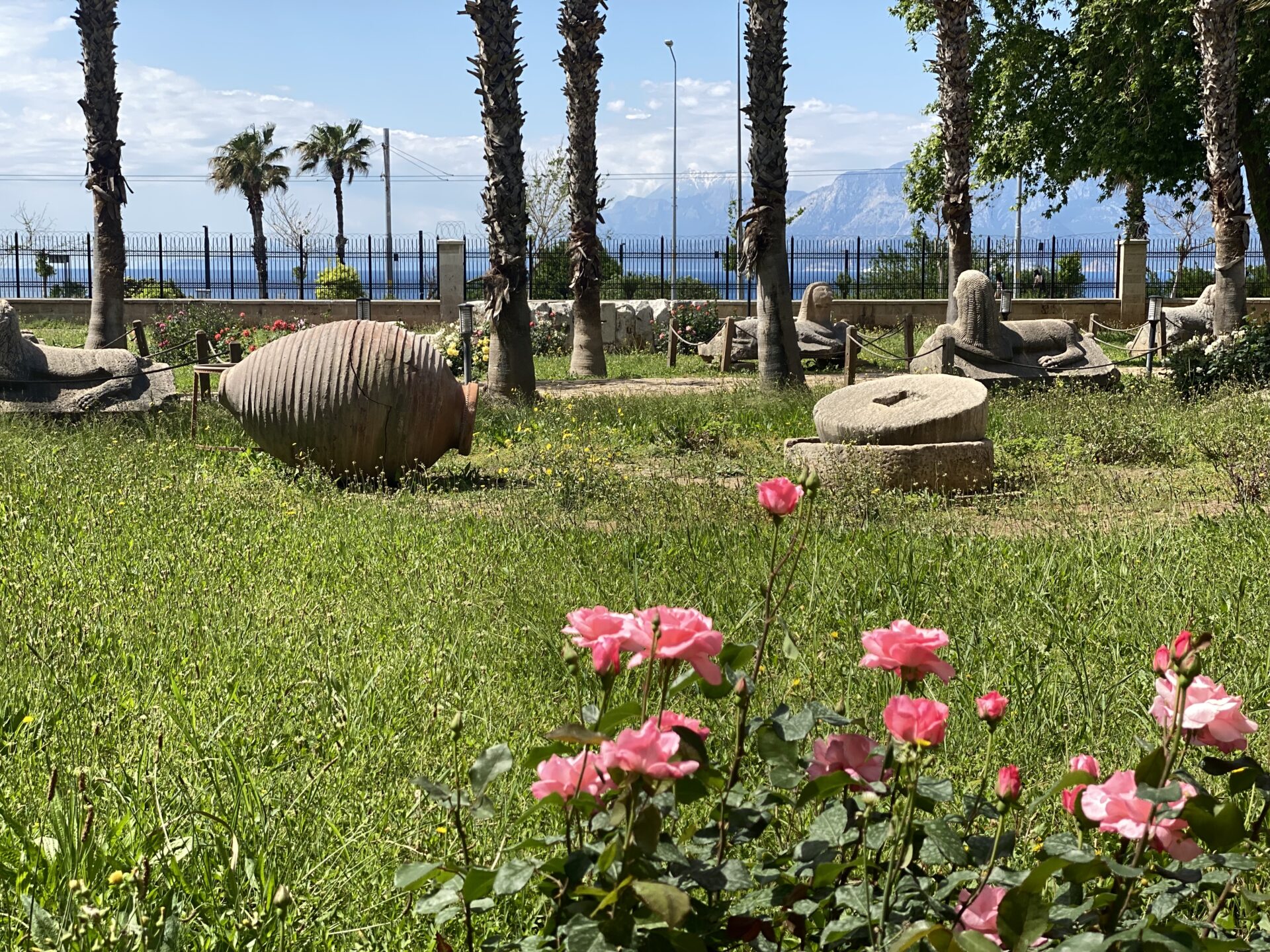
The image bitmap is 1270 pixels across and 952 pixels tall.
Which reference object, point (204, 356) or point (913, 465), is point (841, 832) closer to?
point (913, 465)

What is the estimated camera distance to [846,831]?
190 centimetres

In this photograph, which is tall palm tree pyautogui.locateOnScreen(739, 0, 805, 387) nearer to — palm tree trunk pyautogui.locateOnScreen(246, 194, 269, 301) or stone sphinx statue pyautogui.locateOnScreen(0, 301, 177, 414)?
stone sphinx statue pyautogui.locateOnScreen(0, 301, 177, 414)

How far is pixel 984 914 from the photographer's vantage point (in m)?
1.72

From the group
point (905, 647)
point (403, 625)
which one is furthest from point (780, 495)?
point (403, 625)

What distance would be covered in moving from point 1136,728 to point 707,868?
2433mm

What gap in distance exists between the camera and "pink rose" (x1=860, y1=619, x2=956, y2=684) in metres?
1.68

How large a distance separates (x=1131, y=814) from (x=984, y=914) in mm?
269

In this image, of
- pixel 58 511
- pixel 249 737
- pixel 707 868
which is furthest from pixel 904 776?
pixel 58 511

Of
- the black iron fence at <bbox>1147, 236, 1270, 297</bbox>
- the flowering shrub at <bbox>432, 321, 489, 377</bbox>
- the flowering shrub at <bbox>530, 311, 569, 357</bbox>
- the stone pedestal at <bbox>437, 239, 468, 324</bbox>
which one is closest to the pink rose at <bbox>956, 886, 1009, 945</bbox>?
the flowering shrub at <bbox>432, 321, 489, 377</bbox>

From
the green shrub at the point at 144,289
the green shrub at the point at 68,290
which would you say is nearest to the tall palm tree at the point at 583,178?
the green shrub at the point at 144,289

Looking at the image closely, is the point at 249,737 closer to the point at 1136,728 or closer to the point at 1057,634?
the point at 1136,728

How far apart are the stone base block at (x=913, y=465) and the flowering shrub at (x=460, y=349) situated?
7.99 meters

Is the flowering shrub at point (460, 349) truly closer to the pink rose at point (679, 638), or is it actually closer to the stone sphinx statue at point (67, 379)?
the stone sphinx statue at point (67, 379)

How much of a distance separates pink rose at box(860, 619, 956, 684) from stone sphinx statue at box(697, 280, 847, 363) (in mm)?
19395
